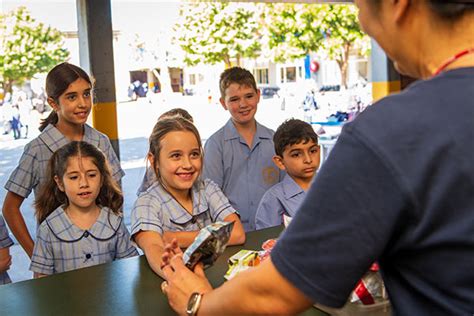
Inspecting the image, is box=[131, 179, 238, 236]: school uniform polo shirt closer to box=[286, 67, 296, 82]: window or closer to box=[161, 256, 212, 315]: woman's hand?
box=[161, 256, 212, 315]: woman's hand

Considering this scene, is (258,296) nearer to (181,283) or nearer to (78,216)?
(181,283)

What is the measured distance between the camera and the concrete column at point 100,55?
18.7 feet

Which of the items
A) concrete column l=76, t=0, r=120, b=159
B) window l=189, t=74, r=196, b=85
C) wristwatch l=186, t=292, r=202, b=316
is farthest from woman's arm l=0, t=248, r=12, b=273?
window l=189, t=74, r=196, b=85

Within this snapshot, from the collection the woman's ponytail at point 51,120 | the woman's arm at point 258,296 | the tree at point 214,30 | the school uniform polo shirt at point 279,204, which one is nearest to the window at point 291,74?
the tree at point 214,30

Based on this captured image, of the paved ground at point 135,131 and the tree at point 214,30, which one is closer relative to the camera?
the paved ground at point 135,131

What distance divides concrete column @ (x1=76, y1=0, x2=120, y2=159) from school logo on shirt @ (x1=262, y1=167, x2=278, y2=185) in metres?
2.62

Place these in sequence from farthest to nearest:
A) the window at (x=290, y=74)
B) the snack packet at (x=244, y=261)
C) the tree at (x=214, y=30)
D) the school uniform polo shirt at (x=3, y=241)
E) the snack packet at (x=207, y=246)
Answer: the window at (x=290, y=74) → the tree at (x=214, y=30) → the school uniform polo shirt at (x=3, y=241) → the snack packet at (x=244, y=261) → the snack packet at (x=207, y=246)

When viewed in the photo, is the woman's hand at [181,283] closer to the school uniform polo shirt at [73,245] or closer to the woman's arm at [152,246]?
the woman's arm at [152,246]

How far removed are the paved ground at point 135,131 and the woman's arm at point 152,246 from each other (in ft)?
10.4

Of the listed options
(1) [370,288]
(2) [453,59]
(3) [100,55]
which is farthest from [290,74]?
(2) [453,59]

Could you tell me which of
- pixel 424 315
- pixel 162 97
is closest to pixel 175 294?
pixel 424 315

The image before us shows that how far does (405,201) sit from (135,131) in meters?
18.2

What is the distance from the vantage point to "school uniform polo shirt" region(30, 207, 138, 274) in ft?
7.95

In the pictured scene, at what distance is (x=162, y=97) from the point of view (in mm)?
28078
